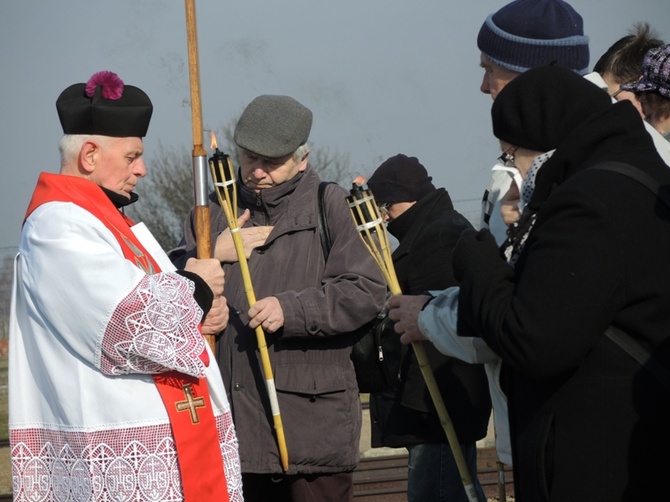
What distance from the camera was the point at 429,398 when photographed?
4953 mm

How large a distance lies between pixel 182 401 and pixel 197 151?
1.15 metres

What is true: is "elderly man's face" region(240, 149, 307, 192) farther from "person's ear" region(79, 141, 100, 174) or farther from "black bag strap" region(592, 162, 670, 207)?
"black bag strap" region(592, 162, 670, 207)

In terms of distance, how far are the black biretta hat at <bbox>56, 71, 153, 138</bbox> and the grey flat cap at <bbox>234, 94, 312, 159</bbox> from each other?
793mm

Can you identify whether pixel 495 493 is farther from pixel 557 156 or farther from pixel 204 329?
pixel 557 156

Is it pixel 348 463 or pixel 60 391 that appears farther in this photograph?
pixel 348 463

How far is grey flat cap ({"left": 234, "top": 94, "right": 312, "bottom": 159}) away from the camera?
482cm

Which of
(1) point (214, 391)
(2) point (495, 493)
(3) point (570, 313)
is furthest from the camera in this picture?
(2) point (495, 493)

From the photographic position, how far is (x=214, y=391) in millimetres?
3809

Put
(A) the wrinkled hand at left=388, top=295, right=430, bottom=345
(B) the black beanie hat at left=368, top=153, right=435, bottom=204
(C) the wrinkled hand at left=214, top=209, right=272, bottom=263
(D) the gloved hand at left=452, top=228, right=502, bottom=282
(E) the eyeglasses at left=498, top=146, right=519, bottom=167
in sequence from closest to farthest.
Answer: (D) the gloved hand at left=452, top=228, right=502, bottom=282 < (E) the eyeglasses at left=498, top=146, right=519, bottom=167 < (A) the wrinkled hand at left=388, top=295, right=430, bottom=345 < (C) the wrinkled hand at left=214, top=209, right=272, bottom=263 < (B) the black beanie hat at left=368, top=153, right=435, bottom=204

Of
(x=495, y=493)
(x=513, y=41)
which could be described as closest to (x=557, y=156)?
(x=513, y=41)

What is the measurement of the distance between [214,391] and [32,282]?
75 cm

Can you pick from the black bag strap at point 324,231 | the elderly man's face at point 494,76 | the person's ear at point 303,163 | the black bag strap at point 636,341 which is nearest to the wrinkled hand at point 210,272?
the black bag strap at point 324,231

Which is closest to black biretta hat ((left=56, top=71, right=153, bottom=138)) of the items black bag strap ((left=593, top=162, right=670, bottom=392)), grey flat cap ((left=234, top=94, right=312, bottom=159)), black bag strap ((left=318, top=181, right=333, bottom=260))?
grey flat cap ((left=234, top=94, right=312, bottom=159))

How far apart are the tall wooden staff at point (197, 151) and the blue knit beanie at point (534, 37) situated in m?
1.16
